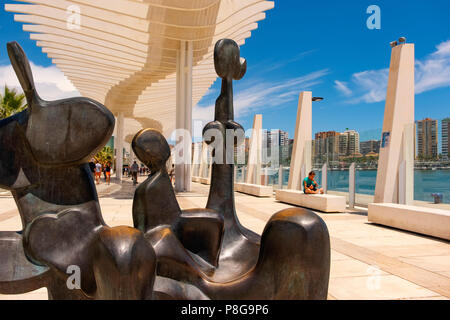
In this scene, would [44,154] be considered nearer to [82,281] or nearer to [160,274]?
[82,281]

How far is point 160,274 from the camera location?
7.34ft

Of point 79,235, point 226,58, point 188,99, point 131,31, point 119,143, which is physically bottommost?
point 79,235

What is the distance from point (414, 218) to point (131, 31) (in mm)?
13005

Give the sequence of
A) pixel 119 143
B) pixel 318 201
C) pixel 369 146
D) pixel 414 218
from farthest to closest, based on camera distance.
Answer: pixel 119 143
pixel 369 146
pixel 318 201
pixel 414 218

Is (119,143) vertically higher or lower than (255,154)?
higher

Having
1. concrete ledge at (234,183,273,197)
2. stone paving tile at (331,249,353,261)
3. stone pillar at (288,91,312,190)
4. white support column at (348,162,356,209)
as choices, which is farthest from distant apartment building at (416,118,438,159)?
concrete ledge at (234,183,273,197)

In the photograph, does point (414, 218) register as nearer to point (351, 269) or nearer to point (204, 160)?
point (351, 269)

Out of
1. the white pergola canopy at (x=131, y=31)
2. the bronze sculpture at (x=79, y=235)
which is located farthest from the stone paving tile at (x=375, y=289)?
the white pergola canopy at (x=131, y=31)

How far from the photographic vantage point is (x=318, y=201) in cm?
1013

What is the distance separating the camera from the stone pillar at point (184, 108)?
15352 mm

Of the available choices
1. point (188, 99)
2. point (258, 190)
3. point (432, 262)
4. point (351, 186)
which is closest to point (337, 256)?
point (432, 262)

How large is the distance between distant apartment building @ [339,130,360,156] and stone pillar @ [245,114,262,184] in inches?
239

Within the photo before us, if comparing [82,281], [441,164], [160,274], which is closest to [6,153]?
[82,281]

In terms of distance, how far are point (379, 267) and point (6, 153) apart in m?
4.32
